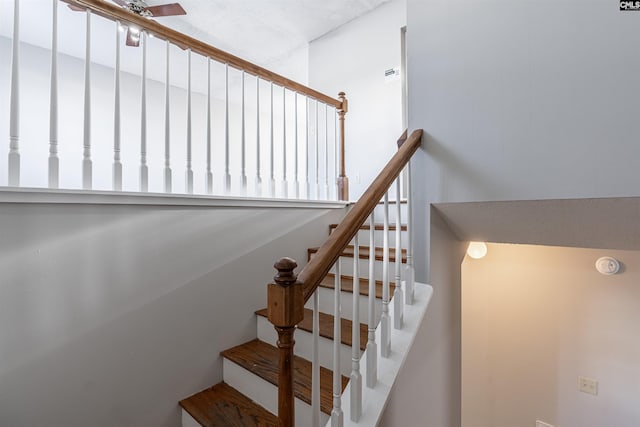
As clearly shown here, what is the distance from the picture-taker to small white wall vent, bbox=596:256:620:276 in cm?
229

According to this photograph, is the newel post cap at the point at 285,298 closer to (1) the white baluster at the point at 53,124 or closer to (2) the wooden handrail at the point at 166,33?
(1) the white baluster at the point at 53,124

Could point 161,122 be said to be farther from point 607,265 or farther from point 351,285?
point 607,265

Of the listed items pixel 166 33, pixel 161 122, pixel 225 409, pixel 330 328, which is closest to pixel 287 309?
pixel 330 328

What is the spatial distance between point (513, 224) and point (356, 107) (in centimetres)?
245

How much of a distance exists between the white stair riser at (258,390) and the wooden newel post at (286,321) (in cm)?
52

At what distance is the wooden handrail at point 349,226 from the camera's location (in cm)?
103

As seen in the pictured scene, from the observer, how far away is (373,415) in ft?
4.04

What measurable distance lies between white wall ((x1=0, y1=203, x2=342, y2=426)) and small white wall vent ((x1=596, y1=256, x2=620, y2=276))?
2496 millimetres

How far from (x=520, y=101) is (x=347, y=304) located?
1333mm

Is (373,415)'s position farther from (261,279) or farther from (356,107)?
(356,107)

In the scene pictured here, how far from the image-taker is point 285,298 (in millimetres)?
939

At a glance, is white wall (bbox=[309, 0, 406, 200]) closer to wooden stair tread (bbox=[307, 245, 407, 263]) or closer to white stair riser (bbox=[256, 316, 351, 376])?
wooden stair tread (bbox=[307, 245, 407, 263])

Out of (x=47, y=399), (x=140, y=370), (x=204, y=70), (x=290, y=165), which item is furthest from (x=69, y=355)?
(x=290, y=165)

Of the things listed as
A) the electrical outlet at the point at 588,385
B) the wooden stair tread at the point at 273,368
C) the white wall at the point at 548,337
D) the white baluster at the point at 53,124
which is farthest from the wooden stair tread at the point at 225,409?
the electrical outlet at the point at 588,385
